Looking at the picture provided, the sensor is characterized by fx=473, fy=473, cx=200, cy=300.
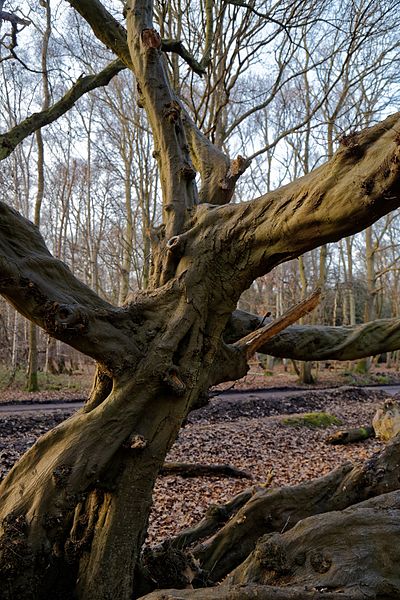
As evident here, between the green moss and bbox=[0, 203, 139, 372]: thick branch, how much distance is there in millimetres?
9395

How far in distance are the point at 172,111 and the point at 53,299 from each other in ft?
5.98

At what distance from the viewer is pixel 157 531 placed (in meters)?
5.35

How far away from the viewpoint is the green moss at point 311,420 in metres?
11.6

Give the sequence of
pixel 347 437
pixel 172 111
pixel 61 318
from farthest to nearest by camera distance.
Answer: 1. pixel 347 437
2. pixel 172 111
3. pixel 61 318

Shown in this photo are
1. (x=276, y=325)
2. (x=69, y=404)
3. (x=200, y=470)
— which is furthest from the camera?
(x=69, y=404)

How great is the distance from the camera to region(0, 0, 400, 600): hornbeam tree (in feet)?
8.05

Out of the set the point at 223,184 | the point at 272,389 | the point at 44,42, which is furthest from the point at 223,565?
the point at 44,42

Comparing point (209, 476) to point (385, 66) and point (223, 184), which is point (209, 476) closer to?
point (223, 184)

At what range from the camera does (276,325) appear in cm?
326

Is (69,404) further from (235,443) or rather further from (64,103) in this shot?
(64,103)

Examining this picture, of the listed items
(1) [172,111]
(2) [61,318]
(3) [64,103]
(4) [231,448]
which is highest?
(3) [64,103]

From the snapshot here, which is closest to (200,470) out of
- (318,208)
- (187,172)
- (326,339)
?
(326,339)

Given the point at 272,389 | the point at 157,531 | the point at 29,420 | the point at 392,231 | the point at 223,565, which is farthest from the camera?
the point at 392,231

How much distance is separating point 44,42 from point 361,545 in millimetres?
17443
